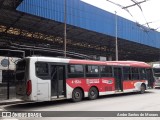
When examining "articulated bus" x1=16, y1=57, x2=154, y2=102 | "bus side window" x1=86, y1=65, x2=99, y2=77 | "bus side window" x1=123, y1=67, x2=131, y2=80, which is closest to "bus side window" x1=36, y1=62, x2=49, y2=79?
"articulated bus" x1=16, y1=57, x2=154, y2=102

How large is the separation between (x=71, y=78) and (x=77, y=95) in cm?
114

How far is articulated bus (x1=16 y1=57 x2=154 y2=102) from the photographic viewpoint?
43.0ft

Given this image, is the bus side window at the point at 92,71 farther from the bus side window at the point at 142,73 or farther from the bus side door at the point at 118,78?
the bus side window at the point at 142,73

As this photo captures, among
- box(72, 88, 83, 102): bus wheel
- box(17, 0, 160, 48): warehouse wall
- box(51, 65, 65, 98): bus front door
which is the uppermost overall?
box(17, 0, 160, 48): warehouse wall

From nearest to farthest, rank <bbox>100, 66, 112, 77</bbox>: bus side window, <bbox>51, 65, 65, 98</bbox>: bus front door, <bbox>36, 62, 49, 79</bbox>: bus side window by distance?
<bbox>36, 62, 49, 79</bbox>: bus side window
<bbox>51, 65, 65, 98</bbox>: bus front door
<bbox>100, 66, 112, 77</bbox>: bus side window

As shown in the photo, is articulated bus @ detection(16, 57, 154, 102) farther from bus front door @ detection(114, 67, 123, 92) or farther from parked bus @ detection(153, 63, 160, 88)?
parked bus @ detection(153, 63, 160, 88)

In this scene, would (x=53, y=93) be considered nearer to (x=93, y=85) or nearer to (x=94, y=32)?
(x=93, y=85)

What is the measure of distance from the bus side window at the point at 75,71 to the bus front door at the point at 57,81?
528mm

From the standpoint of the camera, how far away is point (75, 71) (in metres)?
15.5

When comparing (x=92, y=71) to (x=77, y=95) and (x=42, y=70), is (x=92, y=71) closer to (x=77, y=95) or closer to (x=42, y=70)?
(x=77, y=95)

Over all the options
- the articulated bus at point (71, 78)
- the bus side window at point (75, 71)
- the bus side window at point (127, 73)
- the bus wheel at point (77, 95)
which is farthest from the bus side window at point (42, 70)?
the bus side window at point (127, 73)

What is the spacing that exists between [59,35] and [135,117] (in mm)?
26479

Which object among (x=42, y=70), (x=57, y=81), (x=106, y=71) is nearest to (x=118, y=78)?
(x=106, y=71)

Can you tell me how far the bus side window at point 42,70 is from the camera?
13330mm
